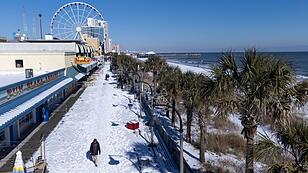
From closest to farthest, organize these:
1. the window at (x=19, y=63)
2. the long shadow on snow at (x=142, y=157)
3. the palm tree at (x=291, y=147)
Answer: the palm tree at (x=291, y=147) < the long shadow on snow at (x=142, y=157) < the window at (x=19, y=63)

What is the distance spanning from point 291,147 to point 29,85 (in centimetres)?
1527

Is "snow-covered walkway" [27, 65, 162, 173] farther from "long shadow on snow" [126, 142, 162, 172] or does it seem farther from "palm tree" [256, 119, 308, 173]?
"palm tree" [256, 119, 308, 173]

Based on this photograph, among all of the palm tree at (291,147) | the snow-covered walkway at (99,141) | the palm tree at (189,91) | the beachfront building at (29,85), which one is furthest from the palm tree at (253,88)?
the beachfront building at (29,85)

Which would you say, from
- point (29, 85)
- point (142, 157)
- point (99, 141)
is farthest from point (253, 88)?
point (29, 85)

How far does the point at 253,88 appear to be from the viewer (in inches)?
341

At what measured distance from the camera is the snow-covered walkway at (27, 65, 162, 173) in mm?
14251

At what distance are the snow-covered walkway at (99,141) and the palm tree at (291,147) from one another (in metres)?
7.41

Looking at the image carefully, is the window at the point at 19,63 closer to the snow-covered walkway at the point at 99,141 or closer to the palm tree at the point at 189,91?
the snow-covered walkway at the point at 99,141

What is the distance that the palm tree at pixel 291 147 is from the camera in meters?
6.54

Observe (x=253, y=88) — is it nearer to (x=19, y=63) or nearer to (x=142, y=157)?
(x=142, y=157)

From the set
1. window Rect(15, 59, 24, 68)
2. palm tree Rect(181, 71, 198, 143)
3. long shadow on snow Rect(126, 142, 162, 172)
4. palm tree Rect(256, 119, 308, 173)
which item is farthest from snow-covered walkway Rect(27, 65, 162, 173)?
palm tree Rect(256, 119, 308, 173)

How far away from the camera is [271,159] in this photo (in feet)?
23.4

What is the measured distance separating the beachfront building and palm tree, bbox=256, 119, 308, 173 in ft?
31.6

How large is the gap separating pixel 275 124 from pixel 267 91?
3.04 ft
